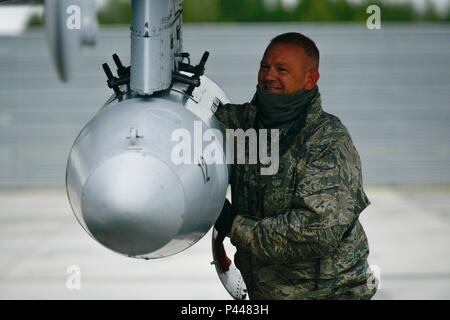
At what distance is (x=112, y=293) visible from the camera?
621 centimetres

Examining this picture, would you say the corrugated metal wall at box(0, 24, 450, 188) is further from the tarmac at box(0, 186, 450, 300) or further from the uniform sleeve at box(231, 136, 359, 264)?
the uniform sleeve at box(231, 136, 359, 264)

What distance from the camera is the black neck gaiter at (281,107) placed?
2.73 m

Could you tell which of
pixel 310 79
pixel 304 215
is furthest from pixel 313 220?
pixel 310 79

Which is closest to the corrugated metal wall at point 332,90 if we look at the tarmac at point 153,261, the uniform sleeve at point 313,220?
the tarmac at point 153,261

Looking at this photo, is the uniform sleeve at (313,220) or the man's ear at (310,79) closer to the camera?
the uniform sleeve at (313,220)

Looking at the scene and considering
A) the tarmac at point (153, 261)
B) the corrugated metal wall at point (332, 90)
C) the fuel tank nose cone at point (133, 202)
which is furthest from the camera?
the corrugated metal wall at point (332, 90)

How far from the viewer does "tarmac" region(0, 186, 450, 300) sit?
20.6ft

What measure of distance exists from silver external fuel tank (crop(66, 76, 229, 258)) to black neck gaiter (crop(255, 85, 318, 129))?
14.5 inches

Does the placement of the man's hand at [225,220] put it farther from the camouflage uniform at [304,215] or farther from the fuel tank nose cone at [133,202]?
the fuel tank nose cone at [133,202]

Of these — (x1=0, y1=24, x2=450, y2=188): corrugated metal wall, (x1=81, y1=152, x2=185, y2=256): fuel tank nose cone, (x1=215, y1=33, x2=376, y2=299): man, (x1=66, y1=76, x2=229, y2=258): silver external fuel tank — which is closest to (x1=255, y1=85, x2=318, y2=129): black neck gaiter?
(x1=215, y1=33, x2=376, y2=299): man

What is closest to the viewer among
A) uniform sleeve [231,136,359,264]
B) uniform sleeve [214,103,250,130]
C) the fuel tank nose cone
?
the fuel tank nose cone

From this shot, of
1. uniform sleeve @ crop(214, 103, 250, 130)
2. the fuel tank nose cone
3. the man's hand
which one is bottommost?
the man's hand

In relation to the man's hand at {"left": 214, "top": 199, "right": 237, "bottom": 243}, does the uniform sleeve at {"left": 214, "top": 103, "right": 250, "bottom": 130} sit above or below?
above

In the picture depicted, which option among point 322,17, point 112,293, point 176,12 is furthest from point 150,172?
point 322,17
